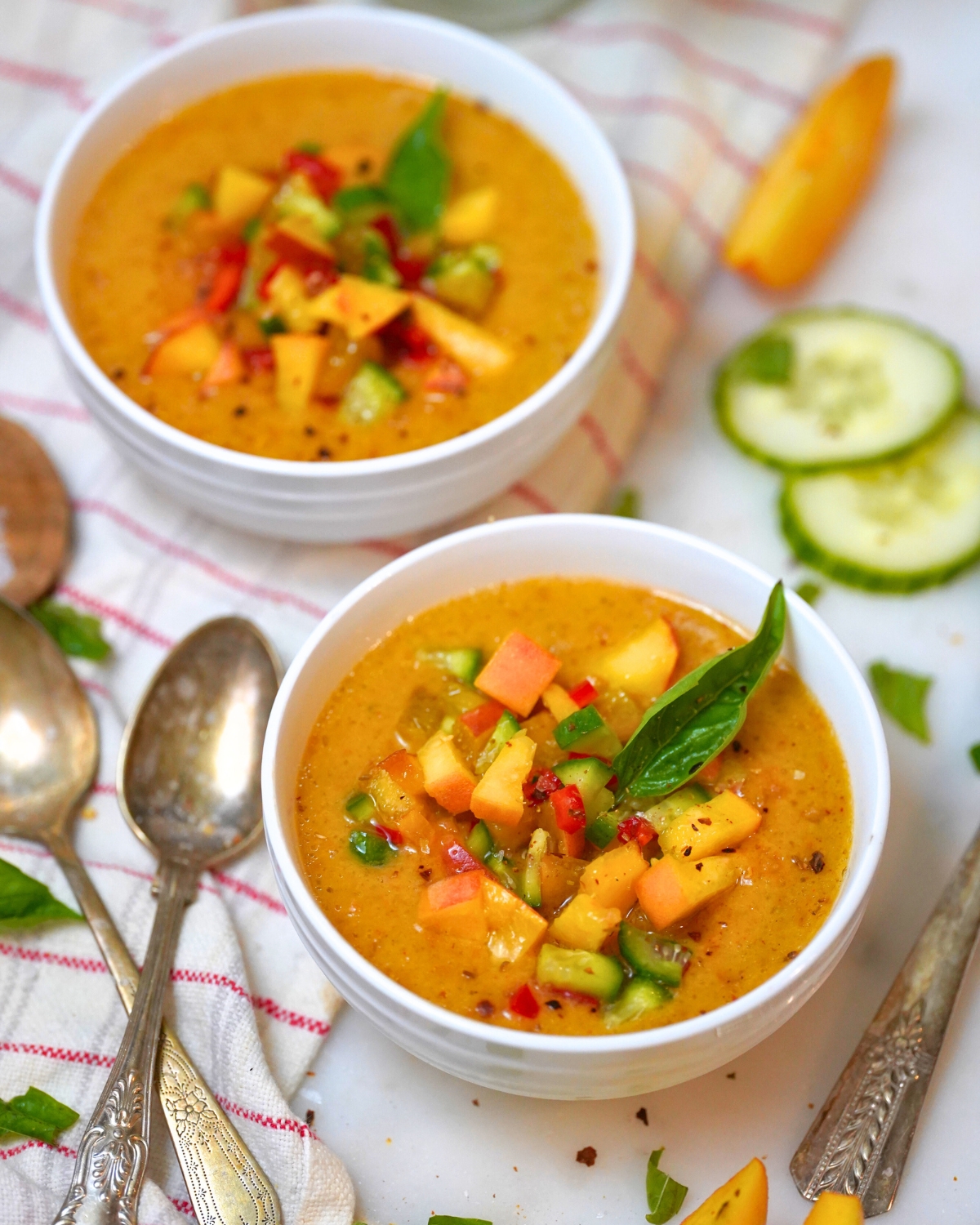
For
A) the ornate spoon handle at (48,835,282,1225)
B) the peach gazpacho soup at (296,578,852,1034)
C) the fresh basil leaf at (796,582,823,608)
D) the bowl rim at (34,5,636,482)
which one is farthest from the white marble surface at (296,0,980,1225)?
the bowl rim at (34,5,636,482)

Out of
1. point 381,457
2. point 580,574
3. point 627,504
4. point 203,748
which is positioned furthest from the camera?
point 627,504

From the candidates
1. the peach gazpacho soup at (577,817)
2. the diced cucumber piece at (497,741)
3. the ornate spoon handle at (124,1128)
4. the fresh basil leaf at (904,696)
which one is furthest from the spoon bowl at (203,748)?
the fresh basil leaf at (904,696)

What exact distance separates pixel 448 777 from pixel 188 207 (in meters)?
1.67

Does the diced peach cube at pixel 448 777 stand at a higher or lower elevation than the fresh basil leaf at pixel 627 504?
higher

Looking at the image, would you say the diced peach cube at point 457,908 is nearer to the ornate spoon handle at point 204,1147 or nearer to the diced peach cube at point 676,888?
the diced peach cube at point 676,888

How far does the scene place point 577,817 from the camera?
2.05m

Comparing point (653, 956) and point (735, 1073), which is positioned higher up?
point (653, 956)

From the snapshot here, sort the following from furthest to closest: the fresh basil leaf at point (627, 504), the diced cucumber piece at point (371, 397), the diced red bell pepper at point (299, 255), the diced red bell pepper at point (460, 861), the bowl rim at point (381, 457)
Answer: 1. the fresh basil leaf at point (627, 504)
2. the diced red bell pepper at point (299, 255)
3. the diced cucumber piece at point (371, 397)
4. the bowl rim at point (381, 457)
5. the diced red bell pepper at point (460, 861)

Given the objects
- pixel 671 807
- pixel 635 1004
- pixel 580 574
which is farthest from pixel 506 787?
pixel 580 574

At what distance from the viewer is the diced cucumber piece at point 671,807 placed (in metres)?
2.09

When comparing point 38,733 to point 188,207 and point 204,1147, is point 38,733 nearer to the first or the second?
point 204,1147

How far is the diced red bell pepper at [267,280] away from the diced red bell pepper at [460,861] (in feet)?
4.50

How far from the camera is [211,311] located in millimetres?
2879

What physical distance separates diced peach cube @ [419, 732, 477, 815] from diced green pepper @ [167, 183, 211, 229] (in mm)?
1575
